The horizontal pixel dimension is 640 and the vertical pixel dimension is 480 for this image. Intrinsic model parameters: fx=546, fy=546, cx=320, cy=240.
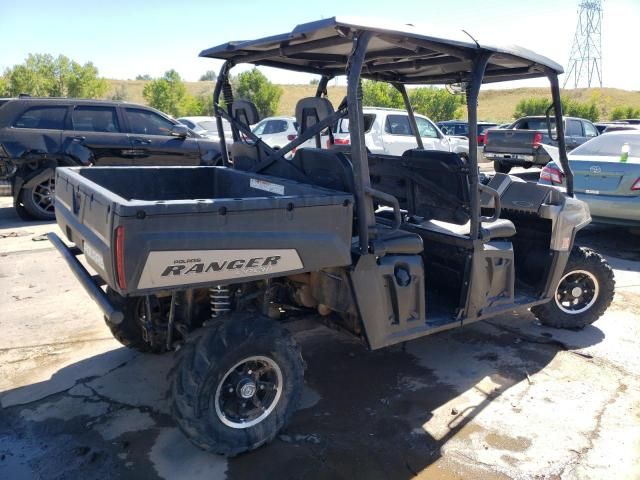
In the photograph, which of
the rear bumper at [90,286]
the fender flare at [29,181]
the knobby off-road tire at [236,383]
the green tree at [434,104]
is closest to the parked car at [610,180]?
the knobby off-road tire at [236,383]

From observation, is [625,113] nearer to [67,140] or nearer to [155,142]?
[155,142]

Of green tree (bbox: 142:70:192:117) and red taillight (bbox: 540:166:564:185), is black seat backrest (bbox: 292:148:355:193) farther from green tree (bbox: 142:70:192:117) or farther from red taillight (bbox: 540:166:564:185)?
green tree (bbox: 142:70:192:117)

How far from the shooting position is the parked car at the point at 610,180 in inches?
273

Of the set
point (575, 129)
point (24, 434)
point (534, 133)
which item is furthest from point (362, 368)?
point (575, 129)

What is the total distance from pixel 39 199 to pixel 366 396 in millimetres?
7417

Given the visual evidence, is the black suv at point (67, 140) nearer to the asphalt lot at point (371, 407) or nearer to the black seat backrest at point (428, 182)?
the asphalt lot at point (371, 407)

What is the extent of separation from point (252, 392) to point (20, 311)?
10.3ft

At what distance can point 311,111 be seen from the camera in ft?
A: 11.6

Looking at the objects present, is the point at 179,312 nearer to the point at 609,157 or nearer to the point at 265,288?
the point at 265,288

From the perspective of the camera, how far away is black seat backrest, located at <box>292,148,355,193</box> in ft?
10.6

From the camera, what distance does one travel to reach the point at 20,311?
5008mm

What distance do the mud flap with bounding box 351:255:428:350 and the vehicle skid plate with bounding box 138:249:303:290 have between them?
1.56 feet

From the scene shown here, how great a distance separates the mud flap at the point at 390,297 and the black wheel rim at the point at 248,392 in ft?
1.98

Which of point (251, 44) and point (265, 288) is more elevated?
point (251, 44)
